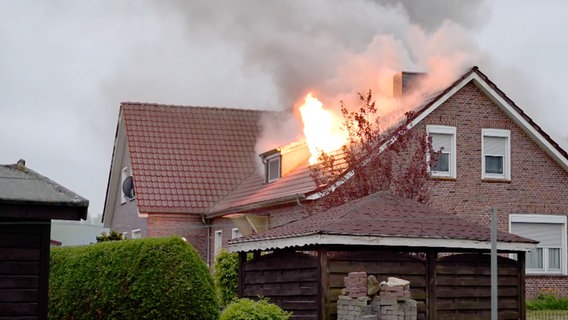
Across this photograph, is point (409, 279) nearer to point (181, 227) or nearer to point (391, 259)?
point (391, 259)

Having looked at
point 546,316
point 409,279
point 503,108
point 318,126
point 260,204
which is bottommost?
point 546,316

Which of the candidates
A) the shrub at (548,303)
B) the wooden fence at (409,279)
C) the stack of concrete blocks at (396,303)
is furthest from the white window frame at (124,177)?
the stack of concrete blocks at (396,303)

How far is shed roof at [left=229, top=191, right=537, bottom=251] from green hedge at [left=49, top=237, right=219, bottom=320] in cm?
264

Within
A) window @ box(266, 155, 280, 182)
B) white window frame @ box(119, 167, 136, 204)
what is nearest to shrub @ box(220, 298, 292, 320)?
window @ box(266, 155, 280, 182)

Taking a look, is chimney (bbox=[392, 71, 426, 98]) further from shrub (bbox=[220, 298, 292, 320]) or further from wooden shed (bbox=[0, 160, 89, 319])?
wooden shed (bbox=[0, 160, 89, 319])

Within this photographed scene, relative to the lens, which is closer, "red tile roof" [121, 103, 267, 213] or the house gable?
the house gable

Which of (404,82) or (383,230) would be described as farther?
(404,82)

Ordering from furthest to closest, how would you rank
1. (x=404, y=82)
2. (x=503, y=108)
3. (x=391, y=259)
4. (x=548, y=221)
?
(x=404, y=82), (x=548, y=221), (x=503, y=108), (x=391, y=259)

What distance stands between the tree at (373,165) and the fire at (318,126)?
3.86 meters

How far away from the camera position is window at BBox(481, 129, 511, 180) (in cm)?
3350

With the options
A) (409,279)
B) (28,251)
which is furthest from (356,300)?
(28,251)

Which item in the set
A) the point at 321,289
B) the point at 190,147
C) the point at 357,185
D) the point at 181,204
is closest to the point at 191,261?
the point at 321,289

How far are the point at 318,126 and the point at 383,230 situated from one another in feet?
48.7

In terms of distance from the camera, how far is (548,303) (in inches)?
1230
